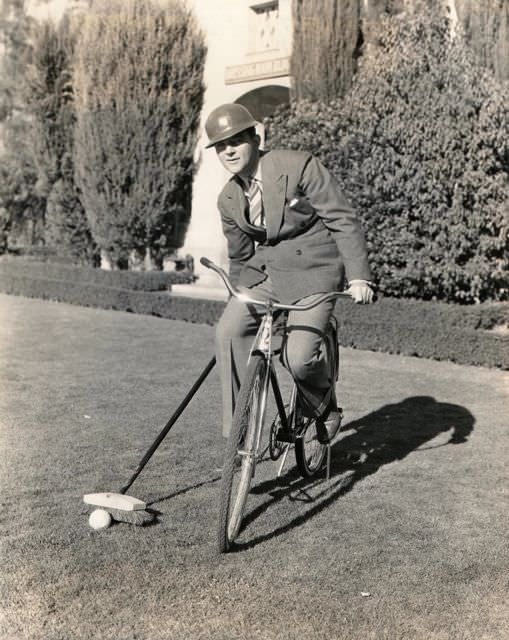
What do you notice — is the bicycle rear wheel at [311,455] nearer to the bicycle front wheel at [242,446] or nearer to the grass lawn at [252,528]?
the grass lawn at [252,528]

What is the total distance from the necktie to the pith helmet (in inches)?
14.1

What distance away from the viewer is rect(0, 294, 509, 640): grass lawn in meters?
2.78

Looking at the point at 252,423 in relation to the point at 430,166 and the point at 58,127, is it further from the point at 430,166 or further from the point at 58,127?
the point at 58,127

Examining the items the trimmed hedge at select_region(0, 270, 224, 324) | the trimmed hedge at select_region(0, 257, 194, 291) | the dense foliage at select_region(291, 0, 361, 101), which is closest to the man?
the trimmed hedge at select_region(0, 270, 224, 324)

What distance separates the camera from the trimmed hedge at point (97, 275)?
16641mm

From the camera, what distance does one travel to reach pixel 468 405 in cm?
695

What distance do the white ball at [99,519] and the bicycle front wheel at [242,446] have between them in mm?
568

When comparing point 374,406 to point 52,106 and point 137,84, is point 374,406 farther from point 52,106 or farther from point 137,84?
point 52,106

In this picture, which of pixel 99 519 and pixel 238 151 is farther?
pixel 238 151

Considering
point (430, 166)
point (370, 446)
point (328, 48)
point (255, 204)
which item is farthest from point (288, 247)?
point (328, 48)

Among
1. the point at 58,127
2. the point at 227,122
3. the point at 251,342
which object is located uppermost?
the point at 58,127

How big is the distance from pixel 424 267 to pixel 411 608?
8.73 m

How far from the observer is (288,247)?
3984 millimetres

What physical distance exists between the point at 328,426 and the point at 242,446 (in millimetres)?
1170
